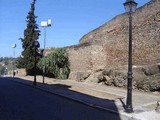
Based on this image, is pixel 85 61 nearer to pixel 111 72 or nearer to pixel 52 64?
pixel 52 64

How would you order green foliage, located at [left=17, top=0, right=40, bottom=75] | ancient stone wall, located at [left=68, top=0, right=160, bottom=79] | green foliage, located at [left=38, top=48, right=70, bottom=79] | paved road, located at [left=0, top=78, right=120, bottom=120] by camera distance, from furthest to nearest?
green foliage, located at [left=17, top=0, right=40, bottom=75]
green foliage, located at [left=38, top=48, right=70, bottom=79]
ancient stone wall, located at [left=68, top=0, right=160, bottom=79]
paved road, located at [left=0, top=78, right=120, bottom=120]

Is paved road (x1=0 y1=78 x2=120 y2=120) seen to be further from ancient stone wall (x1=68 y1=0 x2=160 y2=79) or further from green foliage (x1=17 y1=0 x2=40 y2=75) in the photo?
green foliage (x1=17 y1=0 x2=40 y2=75)

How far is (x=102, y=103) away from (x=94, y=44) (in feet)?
47.9

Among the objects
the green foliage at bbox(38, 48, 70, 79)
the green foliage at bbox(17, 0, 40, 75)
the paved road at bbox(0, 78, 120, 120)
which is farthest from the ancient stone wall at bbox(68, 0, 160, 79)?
the green foliage at bbox(17, 0, 40, 75)

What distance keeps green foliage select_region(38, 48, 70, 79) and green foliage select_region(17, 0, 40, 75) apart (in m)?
9.17

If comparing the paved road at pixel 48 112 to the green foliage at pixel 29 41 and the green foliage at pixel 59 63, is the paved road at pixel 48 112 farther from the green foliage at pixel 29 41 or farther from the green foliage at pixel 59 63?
the green foliage at pixel 29 41

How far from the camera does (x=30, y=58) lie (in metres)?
41.2

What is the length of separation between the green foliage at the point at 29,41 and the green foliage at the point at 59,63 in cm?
917

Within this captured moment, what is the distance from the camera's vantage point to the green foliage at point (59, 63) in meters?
31.3

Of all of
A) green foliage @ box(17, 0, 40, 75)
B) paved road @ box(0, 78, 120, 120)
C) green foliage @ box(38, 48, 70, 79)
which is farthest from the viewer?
green foliage @ box(17, 0, 40, 75)

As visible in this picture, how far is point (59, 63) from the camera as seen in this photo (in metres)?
31.3

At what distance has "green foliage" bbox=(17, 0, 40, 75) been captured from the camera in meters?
41.2

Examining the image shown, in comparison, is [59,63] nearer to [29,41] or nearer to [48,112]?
[29,41]

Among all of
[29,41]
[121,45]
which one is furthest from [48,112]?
[29,41]
